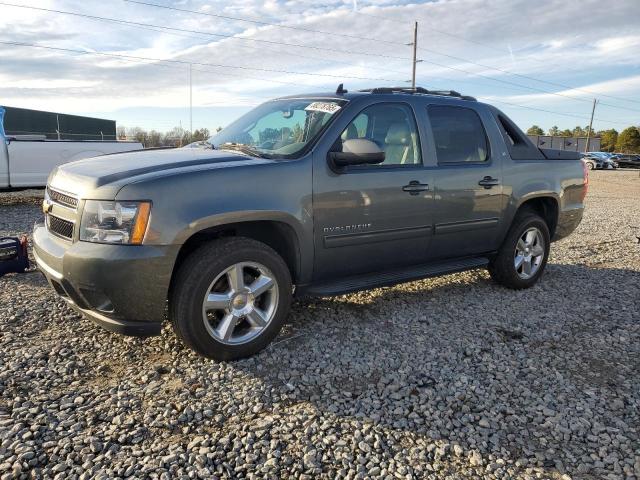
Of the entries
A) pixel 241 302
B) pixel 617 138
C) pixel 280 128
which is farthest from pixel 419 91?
pixel 617 138

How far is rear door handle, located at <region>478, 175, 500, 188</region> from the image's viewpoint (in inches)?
187

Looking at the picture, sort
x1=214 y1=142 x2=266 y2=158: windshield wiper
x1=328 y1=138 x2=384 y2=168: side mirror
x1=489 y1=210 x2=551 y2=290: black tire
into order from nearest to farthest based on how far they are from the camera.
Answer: x1=328 y1=138 x2=384 y2=168: side mirror < x1=214 y1=142 x2=266 y2=158: windshield wiper < x1=489 y1=210 x2=551 y2=290: black tire

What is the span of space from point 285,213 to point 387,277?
3.84 ft

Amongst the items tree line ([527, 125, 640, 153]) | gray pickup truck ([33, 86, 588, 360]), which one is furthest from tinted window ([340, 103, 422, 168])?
tree line ([527, 125, 640, 153])

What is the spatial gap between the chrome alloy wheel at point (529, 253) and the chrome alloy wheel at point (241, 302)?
290 cm

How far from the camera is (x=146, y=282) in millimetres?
3041

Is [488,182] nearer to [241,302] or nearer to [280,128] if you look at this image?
[280,128]

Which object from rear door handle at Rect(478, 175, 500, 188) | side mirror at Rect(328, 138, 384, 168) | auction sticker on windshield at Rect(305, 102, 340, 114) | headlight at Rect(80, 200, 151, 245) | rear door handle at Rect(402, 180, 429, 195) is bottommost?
headlight at Rect(80, 200, 151, 245)

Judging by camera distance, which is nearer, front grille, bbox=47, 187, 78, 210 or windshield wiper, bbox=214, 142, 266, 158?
front grille, bbox=47, 187, 78, 210

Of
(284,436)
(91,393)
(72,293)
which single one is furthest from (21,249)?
(284,436)

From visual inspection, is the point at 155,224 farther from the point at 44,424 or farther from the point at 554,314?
the point at 554,314

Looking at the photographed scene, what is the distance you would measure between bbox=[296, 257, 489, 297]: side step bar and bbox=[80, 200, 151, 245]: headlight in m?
1.34

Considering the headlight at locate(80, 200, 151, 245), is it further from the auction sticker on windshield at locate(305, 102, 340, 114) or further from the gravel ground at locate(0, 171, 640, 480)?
the auction sticker on windshield at locate(305, 102, 340, 114)

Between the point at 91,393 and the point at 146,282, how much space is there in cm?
72
